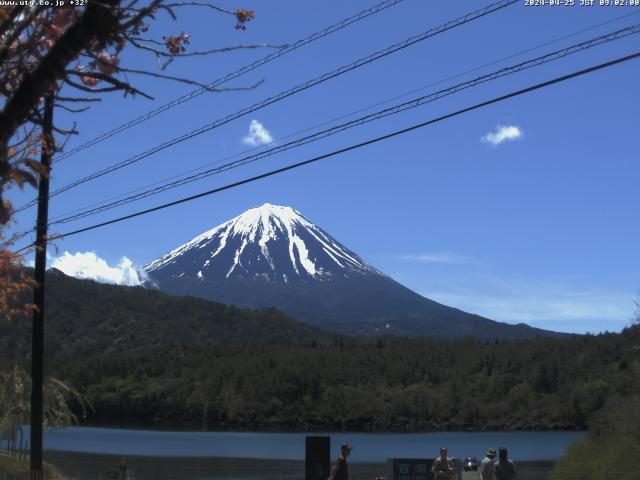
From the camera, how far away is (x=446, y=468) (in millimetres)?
14305

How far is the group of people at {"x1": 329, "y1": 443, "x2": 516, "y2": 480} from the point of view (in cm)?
1350

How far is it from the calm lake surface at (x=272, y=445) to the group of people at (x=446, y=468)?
133 feet

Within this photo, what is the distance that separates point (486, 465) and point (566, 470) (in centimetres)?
1310

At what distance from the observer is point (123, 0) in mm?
4582

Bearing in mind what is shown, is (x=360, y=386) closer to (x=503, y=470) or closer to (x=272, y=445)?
(x=272, y=445)

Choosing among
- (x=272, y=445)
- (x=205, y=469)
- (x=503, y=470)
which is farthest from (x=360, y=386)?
(x=503, y=470)

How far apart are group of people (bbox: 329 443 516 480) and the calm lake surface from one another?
40.5m

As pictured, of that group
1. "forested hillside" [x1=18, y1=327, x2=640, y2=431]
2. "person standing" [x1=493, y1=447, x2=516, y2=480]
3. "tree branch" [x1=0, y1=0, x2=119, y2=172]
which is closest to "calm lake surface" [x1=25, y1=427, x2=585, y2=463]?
"forested hillside" [x1=18, y1=327, x2=640, y2=431]

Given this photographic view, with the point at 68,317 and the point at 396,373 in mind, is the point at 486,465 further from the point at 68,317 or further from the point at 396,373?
the point at 68,317

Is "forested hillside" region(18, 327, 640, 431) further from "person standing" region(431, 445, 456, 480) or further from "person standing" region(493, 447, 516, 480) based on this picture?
"person standing" region(431, 445, 456, 480)

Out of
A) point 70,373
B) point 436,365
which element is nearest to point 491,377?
point 436,365

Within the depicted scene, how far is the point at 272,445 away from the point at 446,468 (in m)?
61.4

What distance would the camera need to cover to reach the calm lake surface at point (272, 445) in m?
61.8

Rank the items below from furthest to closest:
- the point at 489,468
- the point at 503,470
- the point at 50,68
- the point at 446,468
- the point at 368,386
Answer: the point at 368,386, the point at 489,468, the point at 503,470, the point at 446,468, the point at 50,68
